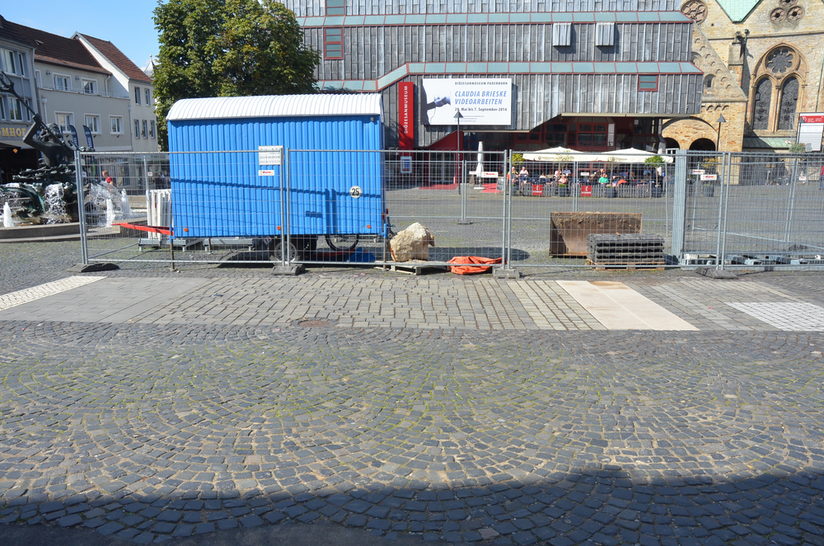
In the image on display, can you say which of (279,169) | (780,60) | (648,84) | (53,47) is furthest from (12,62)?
(780,60)

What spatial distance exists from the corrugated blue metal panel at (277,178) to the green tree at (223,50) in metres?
23.8

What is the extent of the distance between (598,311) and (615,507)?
503 centimetres

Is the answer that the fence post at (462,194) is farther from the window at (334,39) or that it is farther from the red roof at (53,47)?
the red roof at (53,47)

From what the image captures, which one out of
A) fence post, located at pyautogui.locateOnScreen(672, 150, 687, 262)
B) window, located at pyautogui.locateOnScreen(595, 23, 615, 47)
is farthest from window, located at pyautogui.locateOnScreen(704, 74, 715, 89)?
fence post, located at pyautogui.locateOnScreen(672, 150, 687, 262)

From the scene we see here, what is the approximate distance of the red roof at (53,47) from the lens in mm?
42719

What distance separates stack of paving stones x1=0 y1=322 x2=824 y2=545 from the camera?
3559 millimetres

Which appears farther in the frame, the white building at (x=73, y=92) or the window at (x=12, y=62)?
the window at (x=12, y=62)

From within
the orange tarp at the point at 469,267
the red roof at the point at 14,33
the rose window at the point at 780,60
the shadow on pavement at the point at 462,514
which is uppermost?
the rose window at the point at 780,60

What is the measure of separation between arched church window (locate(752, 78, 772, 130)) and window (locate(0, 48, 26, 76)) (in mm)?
63111

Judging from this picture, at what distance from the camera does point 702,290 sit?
973 cm

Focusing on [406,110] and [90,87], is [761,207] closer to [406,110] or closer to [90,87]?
[406,110]

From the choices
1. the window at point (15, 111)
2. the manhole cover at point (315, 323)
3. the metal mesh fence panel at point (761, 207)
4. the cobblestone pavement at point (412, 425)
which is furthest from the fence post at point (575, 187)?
the window at point (15, 111)

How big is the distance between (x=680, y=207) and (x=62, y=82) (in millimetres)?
50390

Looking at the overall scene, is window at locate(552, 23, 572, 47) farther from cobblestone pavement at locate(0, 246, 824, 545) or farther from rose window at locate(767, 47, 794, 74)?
cobblestone pavement at locate(0, 246, 824, 545)
